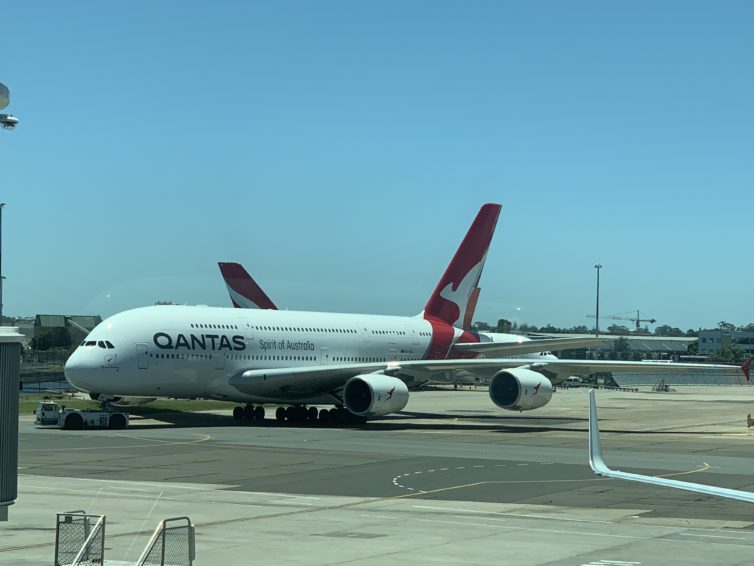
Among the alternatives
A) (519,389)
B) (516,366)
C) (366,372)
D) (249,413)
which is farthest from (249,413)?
(519,389)

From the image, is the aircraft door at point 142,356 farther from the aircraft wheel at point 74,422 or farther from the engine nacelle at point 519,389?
the engine nacelle at point 519,389

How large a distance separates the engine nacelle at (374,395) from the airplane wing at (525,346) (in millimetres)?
9245

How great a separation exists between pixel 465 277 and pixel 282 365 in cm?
1609

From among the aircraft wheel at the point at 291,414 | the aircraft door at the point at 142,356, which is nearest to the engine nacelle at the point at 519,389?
the aircraft wheel at the point at 291,414

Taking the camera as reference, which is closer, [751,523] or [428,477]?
[751,523]

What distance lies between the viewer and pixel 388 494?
82.4 feet

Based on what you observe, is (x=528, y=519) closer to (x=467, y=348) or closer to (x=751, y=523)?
(x=751, y=523)

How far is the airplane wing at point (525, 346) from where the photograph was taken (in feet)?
171

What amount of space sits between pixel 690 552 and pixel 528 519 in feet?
14.2

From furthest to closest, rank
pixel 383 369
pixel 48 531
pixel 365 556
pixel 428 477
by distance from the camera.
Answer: pixel 383 369, pixel 428 477, pixel 48 531, pixel 365 556

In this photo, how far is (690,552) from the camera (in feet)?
57.2

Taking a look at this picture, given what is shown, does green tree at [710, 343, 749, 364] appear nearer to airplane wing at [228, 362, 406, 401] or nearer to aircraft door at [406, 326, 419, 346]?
aircraft door at [406, 326, 419, 346]

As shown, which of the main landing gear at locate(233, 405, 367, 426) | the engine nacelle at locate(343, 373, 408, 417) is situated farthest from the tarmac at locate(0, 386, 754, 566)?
the main landing gear at locate(233, 405, 367, 426)

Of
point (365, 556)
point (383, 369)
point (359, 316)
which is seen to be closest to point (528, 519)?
point (365, 556)
